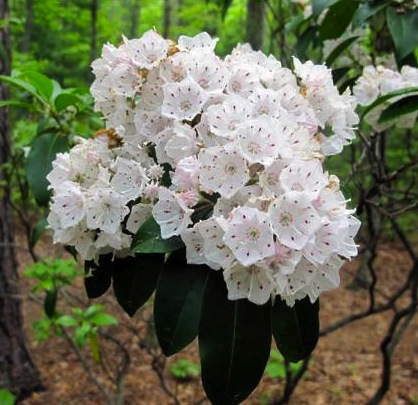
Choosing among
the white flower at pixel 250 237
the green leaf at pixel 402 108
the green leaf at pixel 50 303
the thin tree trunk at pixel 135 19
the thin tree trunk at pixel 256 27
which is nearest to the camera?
the white flower at pixel 250 237

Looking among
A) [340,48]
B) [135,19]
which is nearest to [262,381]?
[340,48]

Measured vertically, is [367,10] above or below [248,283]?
above

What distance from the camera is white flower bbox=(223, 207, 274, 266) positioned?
2.67 feet

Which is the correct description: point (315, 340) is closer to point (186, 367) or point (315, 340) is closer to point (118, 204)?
point (118, 204)

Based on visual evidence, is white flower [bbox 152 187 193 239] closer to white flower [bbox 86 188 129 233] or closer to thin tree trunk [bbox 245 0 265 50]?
white flower [bbox 86 188 129 233]

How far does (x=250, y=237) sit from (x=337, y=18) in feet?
3.76

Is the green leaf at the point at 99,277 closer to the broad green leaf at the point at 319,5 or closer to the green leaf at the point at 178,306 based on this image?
the green leaf at the point at 178,306

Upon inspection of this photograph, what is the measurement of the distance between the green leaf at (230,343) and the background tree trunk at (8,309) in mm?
1850

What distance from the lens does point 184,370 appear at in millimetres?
3631

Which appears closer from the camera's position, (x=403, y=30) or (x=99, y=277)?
(x=99, y=277)

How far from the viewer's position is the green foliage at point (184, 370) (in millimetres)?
3551

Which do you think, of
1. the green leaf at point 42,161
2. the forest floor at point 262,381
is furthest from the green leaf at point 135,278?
the forest floor at point 262,381

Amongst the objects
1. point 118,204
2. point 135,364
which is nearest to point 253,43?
point 135,364

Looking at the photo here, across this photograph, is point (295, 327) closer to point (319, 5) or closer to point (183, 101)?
point (183, 101)
